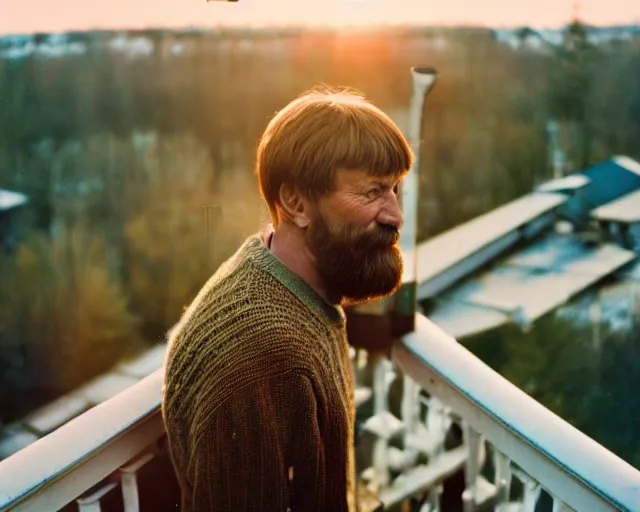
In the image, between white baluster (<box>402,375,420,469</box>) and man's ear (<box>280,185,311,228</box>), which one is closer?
man's ear (<box>280,185,311,228</box>)

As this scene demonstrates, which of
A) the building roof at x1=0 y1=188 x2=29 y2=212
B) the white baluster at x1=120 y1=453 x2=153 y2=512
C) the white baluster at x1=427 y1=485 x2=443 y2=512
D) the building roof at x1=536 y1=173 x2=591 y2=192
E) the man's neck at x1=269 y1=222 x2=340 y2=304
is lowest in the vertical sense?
the white baluster at x1=427 y1=485 x2=443 y2=512

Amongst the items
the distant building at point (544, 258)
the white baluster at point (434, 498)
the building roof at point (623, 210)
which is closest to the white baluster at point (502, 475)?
the white baluster at point (434, 498)

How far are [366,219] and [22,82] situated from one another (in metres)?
0.91

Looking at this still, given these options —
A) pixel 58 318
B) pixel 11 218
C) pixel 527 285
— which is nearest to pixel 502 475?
pixel 527 285

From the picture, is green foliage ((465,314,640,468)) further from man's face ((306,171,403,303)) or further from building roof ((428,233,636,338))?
man's face ((306,171,403,303))

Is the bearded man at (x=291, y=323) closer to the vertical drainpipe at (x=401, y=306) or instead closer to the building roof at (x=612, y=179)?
the vertical drainpipe at (x=401, y=306)

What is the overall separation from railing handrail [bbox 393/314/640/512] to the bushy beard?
0.44 metres

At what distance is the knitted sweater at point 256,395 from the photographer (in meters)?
0.87

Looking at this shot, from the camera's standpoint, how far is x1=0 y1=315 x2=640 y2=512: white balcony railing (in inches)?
39.4

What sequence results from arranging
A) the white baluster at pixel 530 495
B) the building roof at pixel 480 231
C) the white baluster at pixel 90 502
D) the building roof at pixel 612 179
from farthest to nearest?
the building roof at pixel 480 231
the building roof at pixel 612 179
the white baluster at pixel 530 495
the white baluster at pixel 90 502

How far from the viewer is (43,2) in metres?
1.36

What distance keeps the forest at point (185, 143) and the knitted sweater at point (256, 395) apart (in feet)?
2.00

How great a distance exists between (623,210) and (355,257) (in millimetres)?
1060

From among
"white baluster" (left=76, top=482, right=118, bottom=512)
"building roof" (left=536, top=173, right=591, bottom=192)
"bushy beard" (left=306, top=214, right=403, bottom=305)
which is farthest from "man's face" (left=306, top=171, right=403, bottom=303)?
"building roof" (left=536, top=173, right=591, bottom=192)
